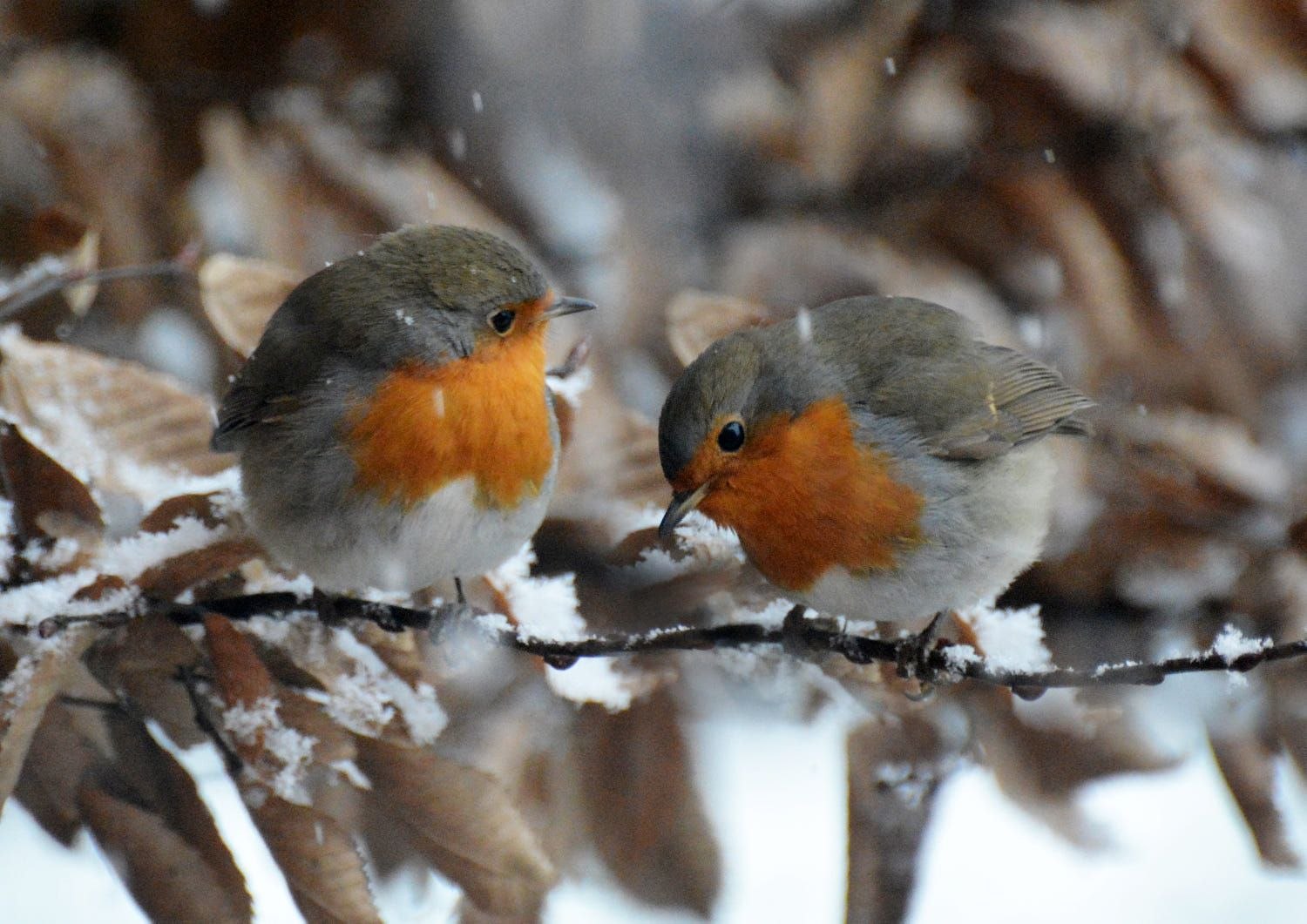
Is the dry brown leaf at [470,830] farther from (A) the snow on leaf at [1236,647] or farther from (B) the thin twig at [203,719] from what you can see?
(A) the snow on leaf at [1236,647]

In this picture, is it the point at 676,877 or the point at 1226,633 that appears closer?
the point at 1226,633

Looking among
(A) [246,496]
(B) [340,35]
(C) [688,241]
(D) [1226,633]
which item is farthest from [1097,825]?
(B) [340,35]

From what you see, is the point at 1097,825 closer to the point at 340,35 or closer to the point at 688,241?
the point at 688,241

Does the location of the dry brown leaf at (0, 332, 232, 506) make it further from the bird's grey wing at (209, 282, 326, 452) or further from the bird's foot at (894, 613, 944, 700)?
the bird's foot at (894, 613, 944, 700)

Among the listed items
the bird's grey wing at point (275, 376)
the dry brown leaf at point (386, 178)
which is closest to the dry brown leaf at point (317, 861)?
the bird's grey wing at point (275, 376)

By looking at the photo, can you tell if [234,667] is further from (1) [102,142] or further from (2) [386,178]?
(1) [102,142]
